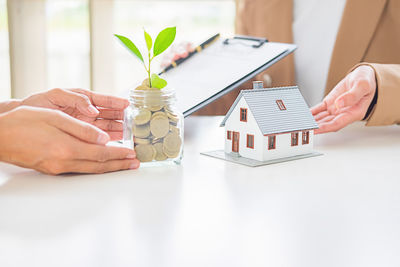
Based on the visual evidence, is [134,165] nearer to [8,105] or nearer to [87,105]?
[87,105]

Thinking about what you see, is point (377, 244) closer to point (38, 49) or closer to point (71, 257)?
point (71, 257)

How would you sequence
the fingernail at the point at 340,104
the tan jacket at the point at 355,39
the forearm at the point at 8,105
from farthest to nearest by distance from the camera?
the tan jacket at the point at 355,39 → the fingernail at the point at 340,104 → the forearm at the point at 8,105

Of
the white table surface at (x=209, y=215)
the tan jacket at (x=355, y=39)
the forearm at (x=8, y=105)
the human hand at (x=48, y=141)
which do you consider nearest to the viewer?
the white table surface at (x=209, y=215)

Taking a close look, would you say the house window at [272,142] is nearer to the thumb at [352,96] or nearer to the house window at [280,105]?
the house window at [280,105]

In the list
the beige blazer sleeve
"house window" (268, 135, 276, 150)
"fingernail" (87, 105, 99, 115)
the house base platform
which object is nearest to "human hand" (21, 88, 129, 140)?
"fingernail" (87, 105, 99, 115)

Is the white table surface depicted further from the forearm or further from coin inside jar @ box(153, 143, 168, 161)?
the forearm

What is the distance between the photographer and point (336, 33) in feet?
5.61

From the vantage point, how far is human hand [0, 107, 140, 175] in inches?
33.1

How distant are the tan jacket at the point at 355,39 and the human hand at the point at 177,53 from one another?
332mm

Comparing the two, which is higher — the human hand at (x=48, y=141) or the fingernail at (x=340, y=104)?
the fingernail at (x=340, y=104)

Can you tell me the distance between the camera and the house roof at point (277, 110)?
3.25 ft

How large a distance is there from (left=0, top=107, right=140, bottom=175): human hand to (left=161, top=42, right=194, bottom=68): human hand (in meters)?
0.66

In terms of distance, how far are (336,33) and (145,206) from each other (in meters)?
1.23

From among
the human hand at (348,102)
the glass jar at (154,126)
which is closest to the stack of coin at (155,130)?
the glass jar at (154,126)
